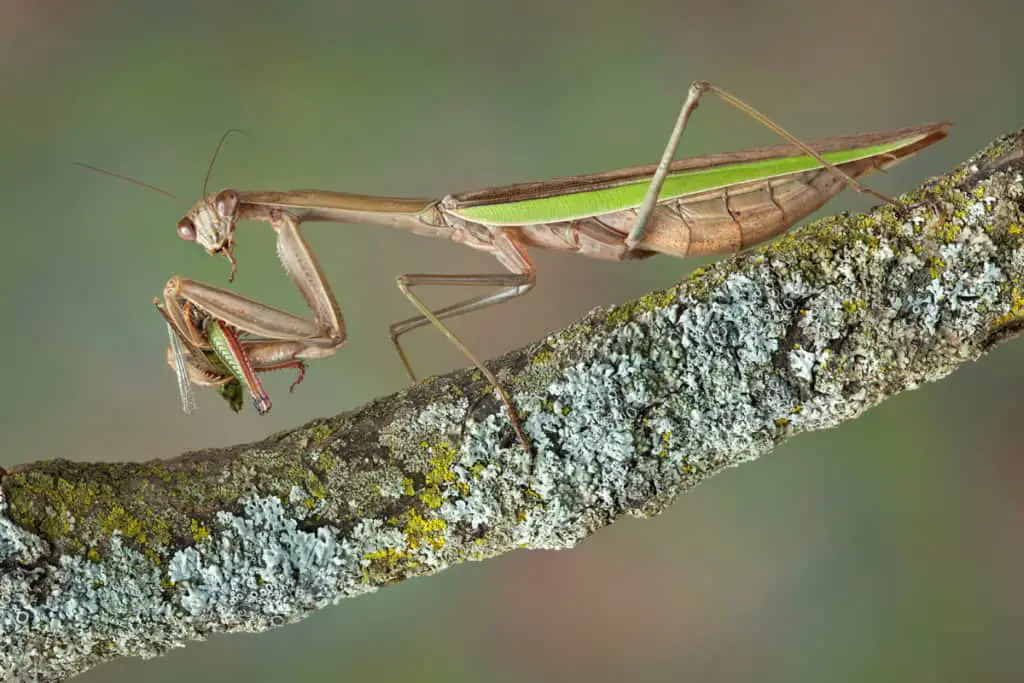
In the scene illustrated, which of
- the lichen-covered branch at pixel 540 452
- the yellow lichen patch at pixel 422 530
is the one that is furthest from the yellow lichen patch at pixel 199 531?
the yellow lichen patch at pixel 422 530

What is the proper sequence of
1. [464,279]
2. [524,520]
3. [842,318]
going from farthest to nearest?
[464,279]
[524,520]
[842,318]

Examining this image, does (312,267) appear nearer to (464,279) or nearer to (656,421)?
(464,279)

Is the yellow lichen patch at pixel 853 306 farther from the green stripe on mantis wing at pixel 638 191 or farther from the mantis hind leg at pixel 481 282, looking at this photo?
the mantis hind leg at pixel 481 282

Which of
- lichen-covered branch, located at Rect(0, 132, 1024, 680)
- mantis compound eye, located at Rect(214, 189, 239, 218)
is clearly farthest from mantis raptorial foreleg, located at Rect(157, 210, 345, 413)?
lichen-covered branch, located at Rect(0, 132, 1024, 680)

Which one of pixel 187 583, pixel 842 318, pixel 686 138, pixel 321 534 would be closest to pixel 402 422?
pixel 321 534

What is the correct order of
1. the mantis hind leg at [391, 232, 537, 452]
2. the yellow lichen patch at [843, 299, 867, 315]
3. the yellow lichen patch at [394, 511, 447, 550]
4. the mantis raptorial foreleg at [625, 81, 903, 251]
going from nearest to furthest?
the yellow lichen patch at [843, 299, 867, 315] → the yellow lichen patch at [394, 511, 447, 550] → the mantis raptorial foreleg at [625, 81, 903, 251] → the mantis hind leg at [391, 232, 537, 452]

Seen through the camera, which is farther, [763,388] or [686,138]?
[686,138]

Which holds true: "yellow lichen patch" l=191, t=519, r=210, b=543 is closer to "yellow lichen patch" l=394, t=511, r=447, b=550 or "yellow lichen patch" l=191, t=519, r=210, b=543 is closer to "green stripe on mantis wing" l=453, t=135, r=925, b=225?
"yellow lichen patch" l=394, t=511, r=447, b=550

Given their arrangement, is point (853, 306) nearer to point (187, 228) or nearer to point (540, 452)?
point (540, 452)
